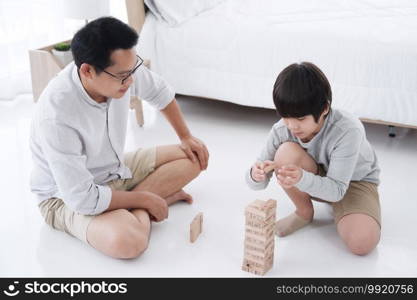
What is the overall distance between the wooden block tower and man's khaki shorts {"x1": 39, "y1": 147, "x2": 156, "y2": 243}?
1.49 feet

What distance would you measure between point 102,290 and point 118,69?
0.58m

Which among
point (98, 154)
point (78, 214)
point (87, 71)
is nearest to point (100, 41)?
point (87, 71)

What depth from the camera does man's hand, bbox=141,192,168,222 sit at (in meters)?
1.67

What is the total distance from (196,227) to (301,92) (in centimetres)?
52

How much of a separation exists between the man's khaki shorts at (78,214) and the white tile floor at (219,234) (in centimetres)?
5

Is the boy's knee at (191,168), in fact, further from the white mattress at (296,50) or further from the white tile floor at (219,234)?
the white mattress at (296,50)

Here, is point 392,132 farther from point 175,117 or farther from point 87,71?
point 87,71

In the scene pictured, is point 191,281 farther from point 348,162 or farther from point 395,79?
point 395,79

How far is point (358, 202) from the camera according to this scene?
1.66 metres

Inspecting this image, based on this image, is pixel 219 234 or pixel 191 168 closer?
pixel 219 234

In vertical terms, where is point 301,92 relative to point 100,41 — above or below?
below

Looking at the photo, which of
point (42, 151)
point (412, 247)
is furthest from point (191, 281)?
point (412, 247)

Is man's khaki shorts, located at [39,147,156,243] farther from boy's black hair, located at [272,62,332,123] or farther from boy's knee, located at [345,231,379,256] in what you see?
boy's knee, located at [345,231,379,256]

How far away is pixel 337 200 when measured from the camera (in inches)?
63.5
